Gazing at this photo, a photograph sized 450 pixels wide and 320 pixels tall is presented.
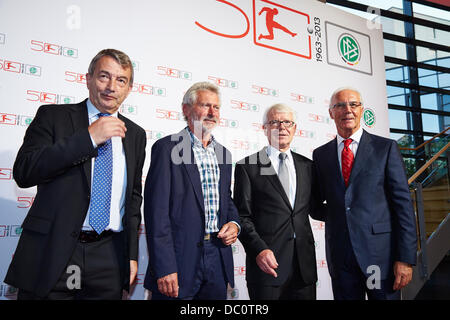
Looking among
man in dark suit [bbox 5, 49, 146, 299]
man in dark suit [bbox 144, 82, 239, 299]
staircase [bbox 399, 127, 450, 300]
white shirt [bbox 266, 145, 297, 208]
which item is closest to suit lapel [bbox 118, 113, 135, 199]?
man in dark suit [bbox 5, 49, 146, 299]

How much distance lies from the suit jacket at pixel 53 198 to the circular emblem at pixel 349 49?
3952mm

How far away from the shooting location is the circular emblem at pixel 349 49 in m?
4.60

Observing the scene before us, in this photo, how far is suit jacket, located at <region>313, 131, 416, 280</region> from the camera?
195 cm

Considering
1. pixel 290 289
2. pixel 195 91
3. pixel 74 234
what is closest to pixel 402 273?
pixel 290 289

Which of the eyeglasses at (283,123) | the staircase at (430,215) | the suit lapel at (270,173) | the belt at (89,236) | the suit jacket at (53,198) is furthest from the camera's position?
the staircase at (430,215)

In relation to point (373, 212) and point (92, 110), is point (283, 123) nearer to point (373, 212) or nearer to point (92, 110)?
point (373, 212)

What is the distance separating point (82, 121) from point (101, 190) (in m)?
0.35

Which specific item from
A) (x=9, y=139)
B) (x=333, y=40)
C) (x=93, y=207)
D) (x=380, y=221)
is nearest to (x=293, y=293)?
(x=380, y=221)

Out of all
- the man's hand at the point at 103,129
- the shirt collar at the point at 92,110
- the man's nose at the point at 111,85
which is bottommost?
the man's hand at the point at 103,129

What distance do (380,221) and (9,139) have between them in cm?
263

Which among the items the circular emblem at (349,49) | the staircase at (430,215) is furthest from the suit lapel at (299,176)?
the circular emblem at (349,49)

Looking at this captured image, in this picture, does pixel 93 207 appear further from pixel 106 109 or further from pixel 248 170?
pixel 248 170

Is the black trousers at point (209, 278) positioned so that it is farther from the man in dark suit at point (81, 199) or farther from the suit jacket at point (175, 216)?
the man in dark suit at point (81, 199)

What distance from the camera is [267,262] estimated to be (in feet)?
6.50
